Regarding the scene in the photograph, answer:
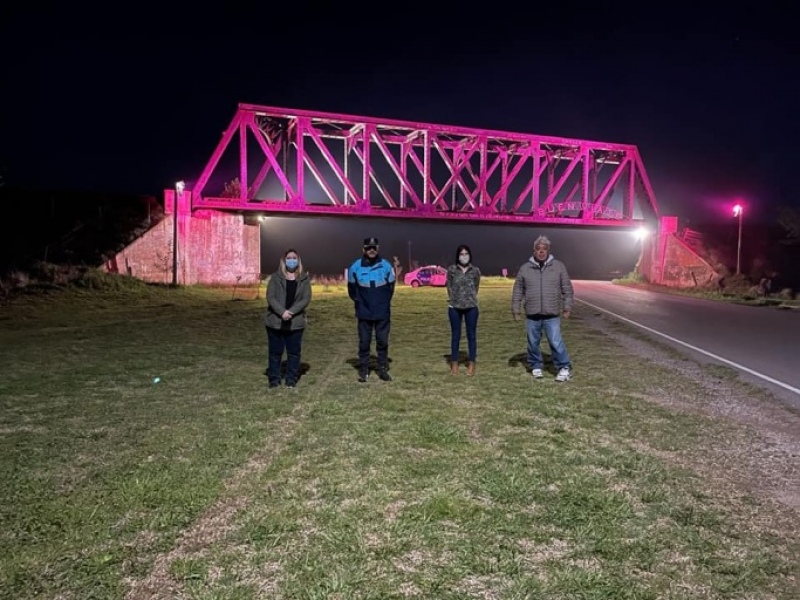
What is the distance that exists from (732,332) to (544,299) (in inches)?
331

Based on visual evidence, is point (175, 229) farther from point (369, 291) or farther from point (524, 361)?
point (524, 361)

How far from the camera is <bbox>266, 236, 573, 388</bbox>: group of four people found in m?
7.97

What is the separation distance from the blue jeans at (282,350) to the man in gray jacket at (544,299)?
329 cm

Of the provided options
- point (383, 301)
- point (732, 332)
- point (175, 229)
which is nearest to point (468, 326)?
point (383, 301)

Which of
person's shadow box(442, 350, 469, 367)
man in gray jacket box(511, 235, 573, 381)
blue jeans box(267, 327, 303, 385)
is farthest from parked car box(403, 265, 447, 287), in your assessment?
blue jeans box(267, 327, 303, 385)

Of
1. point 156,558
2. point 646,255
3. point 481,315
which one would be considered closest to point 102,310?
point 481,315

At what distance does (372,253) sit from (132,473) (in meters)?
4.59

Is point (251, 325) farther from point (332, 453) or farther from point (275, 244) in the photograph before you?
point (275, 244)

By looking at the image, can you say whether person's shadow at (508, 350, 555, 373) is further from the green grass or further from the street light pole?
the street light pole

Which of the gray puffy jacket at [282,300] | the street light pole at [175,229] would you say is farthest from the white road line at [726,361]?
the street light pole at [175,229]

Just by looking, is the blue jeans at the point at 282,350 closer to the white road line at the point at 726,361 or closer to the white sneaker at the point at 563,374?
the white sneaker at the point at 563,374

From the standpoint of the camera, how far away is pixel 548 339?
8.55 meters

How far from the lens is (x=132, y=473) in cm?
474

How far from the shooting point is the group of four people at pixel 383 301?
7.97 m
